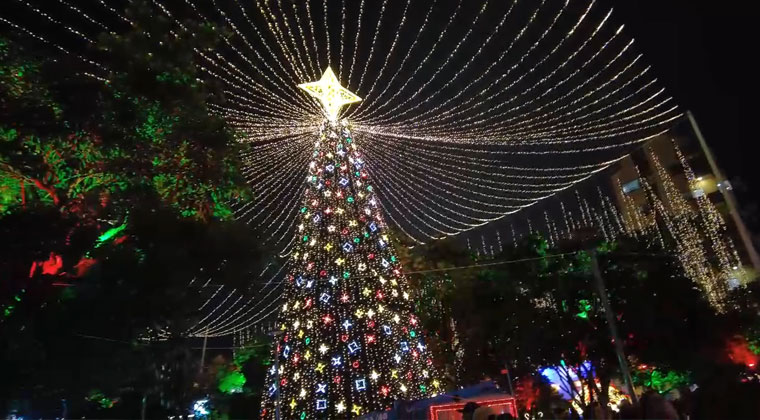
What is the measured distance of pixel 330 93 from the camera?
15867mm

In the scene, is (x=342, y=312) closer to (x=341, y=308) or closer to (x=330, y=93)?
(x=341, y=308)

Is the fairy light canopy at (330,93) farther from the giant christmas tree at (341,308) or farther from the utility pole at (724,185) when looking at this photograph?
the utility pole at (724,185)

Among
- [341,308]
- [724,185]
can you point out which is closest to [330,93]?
[341,308]

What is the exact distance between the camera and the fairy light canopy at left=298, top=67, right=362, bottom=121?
50.9 ft

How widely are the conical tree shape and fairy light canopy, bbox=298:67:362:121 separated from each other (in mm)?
1013

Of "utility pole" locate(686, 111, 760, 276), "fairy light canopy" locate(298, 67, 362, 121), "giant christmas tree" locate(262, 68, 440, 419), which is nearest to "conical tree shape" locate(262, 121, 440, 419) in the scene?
"giant christmas tree" locate(262, 68, 440, 419)

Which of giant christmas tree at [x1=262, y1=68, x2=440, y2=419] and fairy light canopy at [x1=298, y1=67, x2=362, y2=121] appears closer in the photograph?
giant christmas tree at [x1=262, y1=68, x2=440, y2=419]

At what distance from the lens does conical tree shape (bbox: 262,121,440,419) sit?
47.6 ft

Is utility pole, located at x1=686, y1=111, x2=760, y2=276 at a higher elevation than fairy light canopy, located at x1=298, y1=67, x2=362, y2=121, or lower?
lower

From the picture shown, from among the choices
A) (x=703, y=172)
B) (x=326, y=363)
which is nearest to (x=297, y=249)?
(x=326, y=363)

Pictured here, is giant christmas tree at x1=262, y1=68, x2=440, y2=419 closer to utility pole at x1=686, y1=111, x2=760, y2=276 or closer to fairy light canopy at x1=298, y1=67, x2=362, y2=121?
fairy light canopy at x1=298, y1=67, x2=362, y2=121

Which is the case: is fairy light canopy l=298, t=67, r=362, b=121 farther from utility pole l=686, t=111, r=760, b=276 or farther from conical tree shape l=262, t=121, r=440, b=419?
utility pole l=686, t=111, r=760, b=276

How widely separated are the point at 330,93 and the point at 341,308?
22.1 feet

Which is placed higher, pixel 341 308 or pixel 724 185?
pixel 724 185
